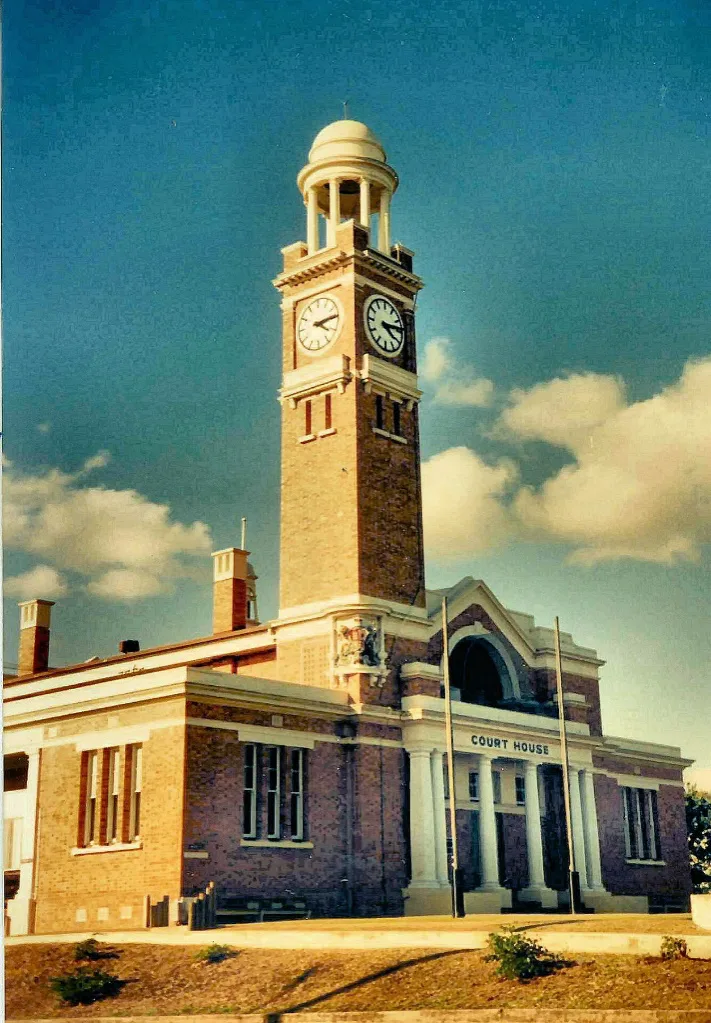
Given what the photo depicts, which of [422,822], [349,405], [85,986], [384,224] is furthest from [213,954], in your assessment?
[384,224]

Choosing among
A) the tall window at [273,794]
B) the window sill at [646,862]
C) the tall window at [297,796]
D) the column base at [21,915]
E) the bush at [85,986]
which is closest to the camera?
the bush at [85,986]

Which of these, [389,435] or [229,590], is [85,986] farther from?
[229,590]

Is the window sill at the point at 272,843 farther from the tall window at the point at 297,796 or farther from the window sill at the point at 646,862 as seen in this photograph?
the window sill at the point at 646,862

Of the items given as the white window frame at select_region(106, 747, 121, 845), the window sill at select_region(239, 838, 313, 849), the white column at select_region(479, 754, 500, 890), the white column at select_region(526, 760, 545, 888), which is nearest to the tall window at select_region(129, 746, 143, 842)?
the white window frame at select_region(106, 747, 121, 845)

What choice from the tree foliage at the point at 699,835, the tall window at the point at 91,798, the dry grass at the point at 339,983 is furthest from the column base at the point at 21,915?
the tree foliage at the point at 699,835

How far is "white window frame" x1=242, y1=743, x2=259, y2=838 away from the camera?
34906 millimetres

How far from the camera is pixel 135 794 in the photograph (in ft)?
112

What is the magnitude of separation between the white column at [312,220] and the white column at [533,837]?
20847 millimetres

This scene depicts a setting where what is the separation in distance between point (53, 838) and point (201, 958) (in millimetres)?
12711

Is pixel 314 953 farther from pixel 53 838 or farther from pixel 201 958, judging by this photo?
pixel 53 838

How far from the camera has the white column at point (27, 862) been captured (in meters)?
34.8

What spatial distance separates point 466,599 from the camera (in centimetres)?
4481

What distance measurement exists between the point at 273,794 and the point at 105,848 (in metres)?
4.97

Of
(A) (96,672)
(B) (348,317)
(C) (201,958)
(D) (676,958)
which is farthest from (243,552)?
(D) (676,958)
